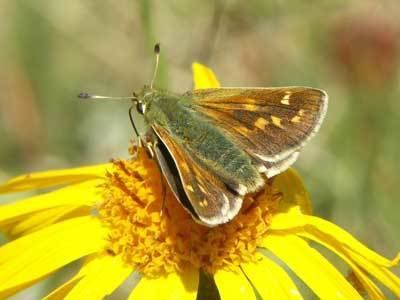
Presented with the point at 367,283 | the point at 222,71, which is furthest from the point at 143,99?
the point at 222,71

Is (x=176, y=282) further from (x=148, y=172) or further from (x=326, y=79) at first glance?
(x=326, y=79)

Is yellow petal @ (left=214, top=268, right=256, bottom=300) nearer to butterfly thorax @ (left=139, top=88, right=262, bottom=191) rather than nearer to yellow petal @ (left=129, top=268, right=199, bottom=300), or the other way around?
yellow petal @ (left=129, top=268, right=199, bottom=300)

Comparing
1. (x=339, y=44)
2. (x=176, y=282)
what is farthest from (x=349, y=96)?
(x=176, y=282)

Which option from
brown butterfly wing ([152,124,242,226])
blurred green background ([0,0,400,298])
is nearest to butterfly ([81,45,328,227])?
brown butterfly wing ([152,124,242,226])

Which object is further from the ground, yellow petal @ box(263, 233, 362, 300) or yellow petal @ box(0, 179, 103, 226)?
yellow petal @ box(0, 179, 103, 226)

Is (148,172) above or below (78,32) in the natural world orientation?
below

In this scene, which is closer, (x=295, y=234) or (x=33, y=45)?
(x=295, y=234)

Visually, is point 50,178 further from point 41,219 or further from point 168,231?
point 168,231
